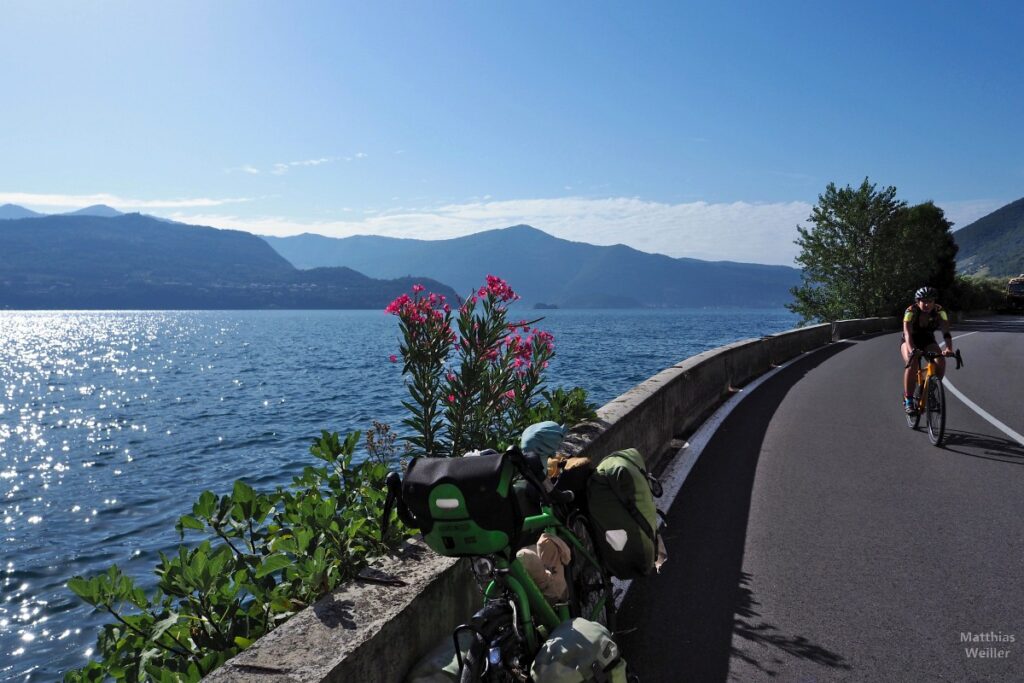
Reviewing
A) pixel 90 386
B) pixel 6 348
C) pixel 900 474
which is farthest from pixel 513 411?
pixel 6 348

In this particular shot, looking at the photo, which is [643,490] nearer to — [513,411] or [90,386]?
[513,411]

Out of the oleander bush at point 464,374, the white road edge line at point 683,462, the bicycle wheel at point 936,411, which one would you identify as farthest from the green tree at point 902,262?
the oleander bush at point 464,374

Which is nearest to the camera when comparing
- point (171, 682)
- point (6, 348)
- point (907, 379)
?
point (171, 682)

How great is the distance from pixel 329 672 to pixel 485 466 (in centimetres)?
88

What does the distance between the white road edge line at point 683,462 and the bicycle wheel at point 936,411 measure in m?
2.75

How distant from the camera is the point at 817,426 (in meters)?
10.4

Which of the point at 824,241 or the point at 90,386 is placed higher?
the point at 824,241

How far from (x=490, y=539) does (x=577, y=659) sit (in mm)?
582

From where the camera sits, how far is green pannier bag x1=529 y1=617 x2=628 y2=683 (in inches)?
95.0

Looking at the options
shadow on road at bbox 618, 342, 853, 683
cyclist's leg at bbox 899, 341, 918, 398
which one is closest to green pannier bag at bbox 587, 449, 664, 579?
shadow on road at bbox 618, 342, 853, 683

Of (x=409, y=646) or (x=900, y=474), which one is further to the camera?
(x=900, y=474)

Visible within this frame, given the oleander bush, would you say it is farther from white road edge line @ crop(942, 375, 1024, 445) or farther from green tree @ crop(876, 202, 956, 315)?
green tree @ crop(876, 202, 956, 315)

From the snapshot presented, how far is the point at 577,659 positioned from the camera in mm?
2445

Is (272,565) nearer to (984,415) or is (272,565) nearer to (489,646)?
(489,646)
